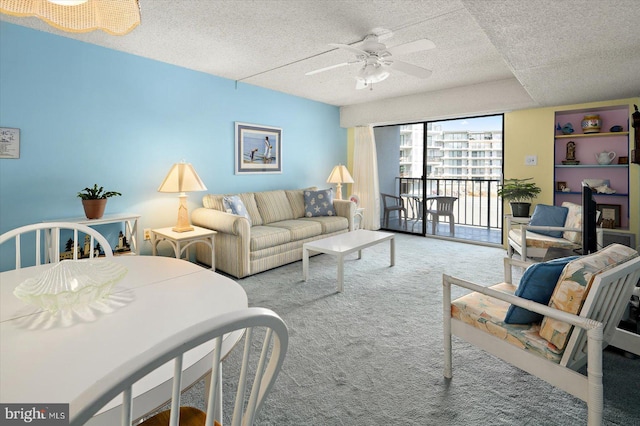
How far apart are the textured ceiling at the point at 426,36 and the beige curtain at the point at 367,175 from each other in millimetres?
1966

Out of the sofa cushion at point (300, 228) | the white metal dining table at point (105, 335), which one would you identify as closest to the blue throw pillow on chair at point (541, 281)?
the white metal dining table at point (105, 335)

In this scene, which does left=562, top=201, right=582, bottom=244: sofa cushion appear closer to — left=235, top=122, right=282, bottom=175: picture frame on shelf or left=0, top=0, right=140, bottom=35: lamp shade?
left=235, top=122, right=282, bottom=175: picture frame on shelf

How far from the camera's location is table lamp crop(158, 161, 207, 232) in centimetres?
364

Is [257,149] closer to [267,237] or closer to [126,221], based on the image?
[267,237]

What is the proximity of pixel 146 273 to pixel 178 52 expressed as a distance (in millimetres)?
2940

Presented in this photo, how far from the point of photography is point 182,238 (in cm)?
348

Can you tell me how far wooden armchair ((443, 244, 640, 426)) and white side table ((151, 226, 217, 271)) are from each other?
2675 millimetres

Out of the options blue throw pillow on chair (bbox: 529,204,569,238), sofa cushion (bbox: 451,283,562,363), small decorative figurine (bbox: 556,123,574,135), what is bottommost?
sofa cushion (bbox: 451,283,562,363)

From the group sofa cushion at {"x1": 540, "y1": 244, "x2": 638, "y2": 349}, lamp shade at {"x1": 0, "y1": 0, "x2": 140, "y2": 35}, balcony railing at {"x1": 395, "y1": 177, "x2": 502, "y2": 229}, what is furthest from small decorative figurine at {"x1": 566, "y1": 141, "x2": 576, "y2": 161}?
lamp shade at {"x1": 0, "y1": 0, "x2": 140, "y2": 35}

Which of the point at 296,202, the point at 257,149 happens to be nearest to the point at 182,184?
the point at 257,149

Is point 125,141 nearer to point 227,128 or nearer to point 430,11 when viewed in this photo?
point 227,128

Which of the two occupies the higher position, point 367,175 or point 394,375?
point 367,175

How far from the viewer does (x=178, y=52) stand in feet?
11.8

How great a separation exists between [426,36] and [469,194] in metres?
4.01
